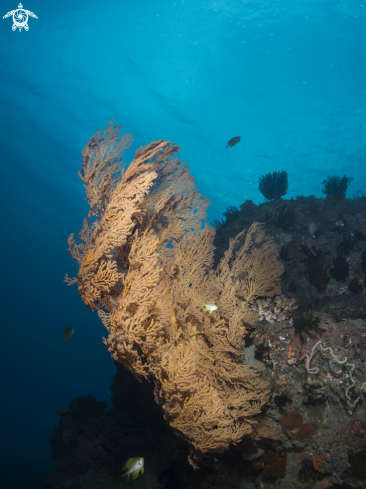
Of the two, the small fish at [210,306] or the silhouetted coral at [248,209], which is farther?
the silhouetted coral at [248,209]

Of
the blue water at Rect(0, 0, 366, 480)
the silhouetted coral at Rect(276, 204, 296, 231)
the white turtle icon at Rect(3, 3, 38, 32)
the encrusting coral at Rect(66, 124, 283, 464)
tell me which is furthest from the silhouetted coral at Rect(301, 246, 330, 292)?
the white turtle icon at Rect(3, 3, 38, 32)

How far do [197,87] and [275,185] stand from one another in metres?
15.4

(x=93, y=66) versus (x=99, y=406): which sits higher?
(x=93, y=66)

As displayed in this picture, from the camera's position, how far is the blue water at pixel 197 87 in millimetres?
16797

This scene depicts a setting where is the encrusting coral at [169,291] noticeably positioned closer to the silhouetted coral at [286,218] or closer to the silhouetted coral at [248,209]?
the silhouetted coral at [286,218]

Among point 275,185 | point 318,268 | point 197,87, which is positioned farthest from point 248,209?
point 197,87

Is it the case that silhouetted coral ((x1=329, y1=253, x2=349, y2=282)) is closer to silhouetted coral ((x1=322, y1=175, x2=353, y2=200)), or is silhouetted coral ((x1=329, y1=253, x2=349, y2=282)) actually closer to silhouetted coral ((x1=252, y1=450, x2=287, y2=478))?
silhouetted coral ((x1=322, y1=175, x2=353, y2=200))

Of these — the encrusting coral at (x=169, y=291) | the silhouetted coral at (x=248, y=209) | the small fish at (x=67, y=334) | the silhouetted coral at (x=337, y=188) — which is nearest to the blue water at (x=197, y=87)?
the silhouetted coral at (x=337, y=188)

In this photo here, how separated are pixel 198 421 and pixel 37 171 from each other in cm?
4071

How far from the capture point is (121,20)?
56.8ft

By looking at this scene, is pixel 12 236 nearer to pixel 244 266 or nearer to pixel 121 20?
pixel 121 20

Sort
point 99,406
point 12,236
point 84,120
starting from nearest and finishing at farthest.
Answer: point 99,406, point 84,120, point 12,236

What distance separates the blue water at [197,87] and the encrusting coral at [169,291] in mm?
19774

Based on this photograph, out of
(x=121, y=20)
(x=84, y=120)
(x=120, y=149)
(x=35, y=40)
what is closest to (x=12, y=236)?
(x=84, y=120)
